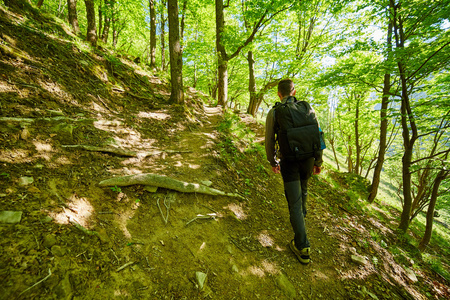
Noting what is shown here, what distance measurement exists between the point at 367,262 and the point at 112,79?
9215 mm

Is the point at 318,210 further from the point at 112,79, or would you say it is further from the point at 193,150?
the point at 112,79

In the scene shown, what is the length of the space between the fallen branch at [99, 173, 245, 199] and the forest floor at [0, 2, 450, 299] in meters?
0.11

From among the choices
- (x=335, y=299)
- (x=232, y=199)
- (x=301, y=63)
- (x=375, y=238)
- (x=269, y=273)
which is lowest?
(x=375, y=238)

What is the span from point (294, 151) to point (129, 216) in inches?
108

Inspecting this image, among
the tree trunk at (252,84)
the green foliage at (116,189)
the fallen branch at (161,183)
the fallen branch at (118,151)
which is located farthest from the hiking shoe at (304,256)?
the tree trunk at (252,84)

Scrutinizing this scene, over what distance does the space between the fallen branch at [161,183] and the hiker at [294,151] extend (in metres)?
1.49

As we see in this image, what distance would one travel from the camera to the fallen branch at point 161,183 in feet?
9.41

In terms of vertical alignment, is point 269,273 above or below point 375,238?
above

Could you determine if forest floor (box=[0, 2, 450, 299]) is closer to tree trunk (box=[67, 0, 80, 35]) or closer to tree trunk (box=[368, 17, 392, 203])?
tree trunk (box=[67, 0, 80, 35])

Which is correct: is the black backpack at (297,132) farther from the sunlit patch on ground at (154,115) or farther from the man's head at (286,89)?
the sunlit patch on ground at (154,115)

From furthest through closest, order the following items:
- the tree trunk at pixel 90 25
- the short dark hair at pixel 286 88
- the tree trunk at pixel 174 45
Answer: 1. the tree trunk at pixel 90 25
2. the tree trunk at pixel 174 45
3. the short dark hair at pixel 286 88

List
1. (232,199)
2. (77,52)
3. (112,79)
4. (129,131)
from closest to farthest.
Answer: (232,199)
(129,131)
(77,52)
(112,79)

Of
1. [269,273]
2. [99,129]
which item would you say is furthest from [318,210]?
[99,129]

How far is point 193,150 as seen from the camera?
16.8 ft
